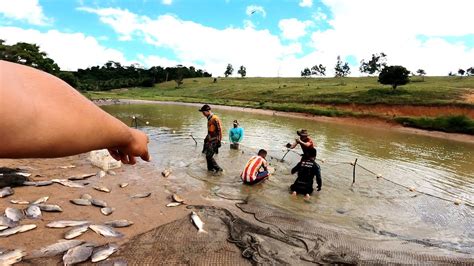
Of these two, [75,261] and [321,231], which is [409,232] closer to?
[321,231]

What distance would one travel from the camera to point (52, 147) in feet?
2.96

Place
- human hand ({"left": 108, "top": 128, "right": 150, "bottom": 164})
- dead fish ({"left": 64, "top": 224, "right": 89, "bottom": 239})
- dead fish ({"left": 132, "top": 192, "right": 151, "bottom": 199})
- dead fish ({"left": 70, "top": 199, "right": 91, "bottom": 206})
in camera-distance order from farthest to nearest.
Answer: dead fish ({"left": 132, "top": 192, "right": 151, "bottom": 199}), dead fish ({"left": 70, "top": 199, "right": 91, "bottom": 206}), dead fish ({"left": 64, "top": 224, "right": 89, "bottom": 239}), human hand ({"left": 108, "top": 128, "right": 150, "bottom": 164})

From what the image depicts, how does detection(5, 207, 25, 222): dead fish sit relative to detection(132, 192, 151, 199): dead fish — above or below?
above

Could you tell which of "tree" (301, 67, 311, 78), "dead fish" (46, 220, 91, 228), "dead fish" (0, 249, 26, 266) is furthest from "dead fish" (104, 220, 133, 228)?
"tree" (301, 67, 311, 78)

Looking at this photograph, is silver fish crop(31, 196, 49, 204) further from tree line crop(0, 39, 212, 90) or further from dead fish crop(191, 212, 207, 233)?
tree line crop(0, 39, 212, 90)

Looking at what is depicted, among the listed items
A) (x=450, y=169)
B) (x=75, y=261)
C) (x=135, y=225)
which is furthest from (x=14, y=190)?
(x=450, y=169)

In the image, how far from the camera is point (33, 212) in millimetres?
7891

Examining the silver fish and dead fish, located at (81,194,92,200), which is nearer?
the silver fish

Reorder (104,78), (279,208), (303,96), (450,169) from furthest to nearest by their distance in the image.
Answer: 1. (104,78)
2. (303,96)
3. (450,169)
4. (279,208)

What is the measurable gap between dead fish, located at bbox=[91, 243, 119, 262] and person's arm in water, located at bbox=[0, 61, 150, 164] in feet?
19.0

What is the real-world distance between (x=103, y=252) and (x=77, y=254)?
416 mm

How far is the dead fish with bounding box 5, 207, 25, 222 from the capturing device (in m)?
7.48

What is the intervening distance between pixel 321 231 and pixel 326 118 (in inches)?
1445

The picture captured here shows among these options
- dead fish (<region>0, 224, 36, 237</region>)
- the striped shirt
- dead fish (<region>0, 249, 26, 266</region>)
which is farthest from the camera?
the striped shirt
